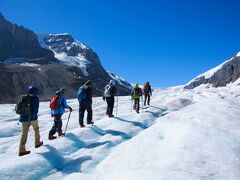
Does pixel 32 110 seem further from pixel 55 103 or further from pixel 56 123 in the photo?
pixel 56 123

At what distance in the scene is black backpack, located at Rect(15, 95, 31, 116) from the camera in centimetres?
1116

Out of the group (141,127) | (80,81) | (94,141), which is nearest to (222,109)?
(141,127)

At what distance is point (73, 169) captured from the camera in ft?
31.7

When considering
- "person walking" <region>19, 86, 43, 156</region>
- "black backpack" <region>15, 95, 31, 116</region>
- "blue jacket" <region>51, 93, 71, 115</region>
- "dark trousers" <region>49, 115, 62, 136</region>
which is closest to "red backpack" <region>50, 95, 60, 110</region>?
"blue jacket" <region>51, 93, 71, 115</region>

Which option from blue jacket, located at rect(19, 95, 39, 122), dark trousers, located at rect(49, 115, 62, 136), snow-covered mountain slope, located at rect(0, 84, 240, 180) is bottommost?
snow-covered mountain slope, located at rect(0, 84, 240, 180)

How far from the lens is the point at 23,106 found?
1119 centimetres

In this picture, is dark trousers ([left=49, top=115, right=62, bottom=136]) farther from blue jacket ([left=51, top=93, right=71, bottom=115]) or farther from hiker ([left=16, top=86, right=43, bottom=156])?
hiker ([left=16, top=86, right=43, bottom=156])

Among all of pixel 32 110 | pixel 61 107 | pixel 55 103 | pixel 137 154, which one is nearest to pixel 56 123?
pixel 61 107

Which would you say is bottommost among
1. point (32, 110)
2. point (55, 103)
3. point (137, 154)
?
point (137, 154)

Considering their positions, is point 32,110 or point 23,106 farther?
point 32,110

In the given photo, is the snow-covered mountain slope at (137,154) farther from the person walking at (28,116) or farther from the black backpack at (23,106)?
the black backpack at (23,106)

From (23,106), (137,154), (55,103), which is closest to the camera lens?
(137,154)

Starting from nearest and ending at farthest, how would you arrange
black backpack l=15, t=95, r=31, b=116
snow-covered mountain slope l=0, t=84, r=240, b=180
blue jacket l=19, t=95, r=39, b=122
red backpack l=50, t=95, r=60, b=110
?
snow-covered mountain slope l=0, t=84, r=240, b=180
black backpack l=15, t=95, r=31, b=116
blue jacket l=19, t=95, r=39, b=122
red backpack l=50, t=95, r=60, b=110

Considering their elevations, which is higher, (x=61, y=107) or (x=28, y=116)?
(x=61, y=107)
